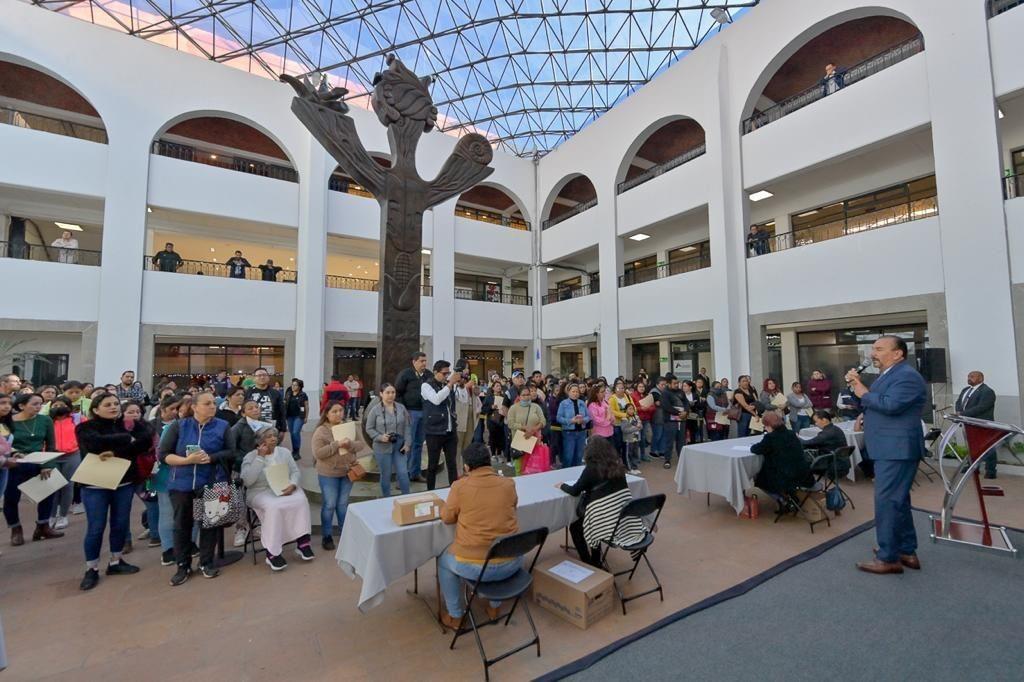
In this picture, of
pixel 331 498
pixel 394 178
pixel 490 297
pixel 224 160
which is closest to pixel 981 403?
pixel 331 498

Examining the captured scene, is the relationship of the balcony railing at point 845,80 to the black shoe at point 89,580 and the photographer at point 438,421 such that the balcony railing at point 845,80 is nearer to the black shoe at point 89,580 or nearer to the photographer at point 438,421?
the photographer at point 438,421

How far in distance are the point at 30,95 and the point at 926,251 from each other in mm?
24339

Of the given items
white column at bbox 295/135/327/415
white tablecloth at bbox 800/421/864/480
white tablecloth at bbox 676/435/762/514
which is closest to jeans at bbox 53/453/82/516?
white tablecloth at bbox 676/435/762/514

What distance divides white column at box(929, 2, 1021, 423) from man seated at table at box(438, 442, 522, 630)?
397 inches

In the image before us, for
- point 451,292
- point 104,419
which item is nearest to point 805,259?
point 451,292

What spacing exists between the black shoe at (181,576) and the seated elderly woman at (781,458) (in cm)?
579

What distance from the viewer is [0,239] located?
1287 centimetres

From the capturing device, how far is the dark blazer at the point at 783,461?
5000 mm

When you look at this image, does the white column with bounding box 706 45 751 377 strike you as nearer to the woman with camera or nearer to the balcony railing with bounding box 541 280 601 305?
the balcony railing with bounding box 541 280 601 305

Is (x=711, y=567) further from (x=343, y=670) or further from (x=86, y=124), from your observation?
(x=86, y=124)

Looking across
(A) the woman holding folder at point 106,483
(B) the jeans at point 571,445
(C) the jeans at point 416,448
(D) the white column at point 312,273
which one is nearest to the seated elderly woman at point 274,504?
(A) the woman holding folder at point 106,483

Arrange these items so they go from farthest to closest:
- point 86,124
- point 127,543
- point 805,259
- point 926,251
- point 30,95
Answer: point 86,124 → point 30,95 → point 805,259 → point 926,251 → point 127,543

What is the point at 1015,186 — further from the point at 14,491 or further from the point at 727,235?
the point at 14,491

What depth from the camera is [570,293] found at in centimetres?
2077
